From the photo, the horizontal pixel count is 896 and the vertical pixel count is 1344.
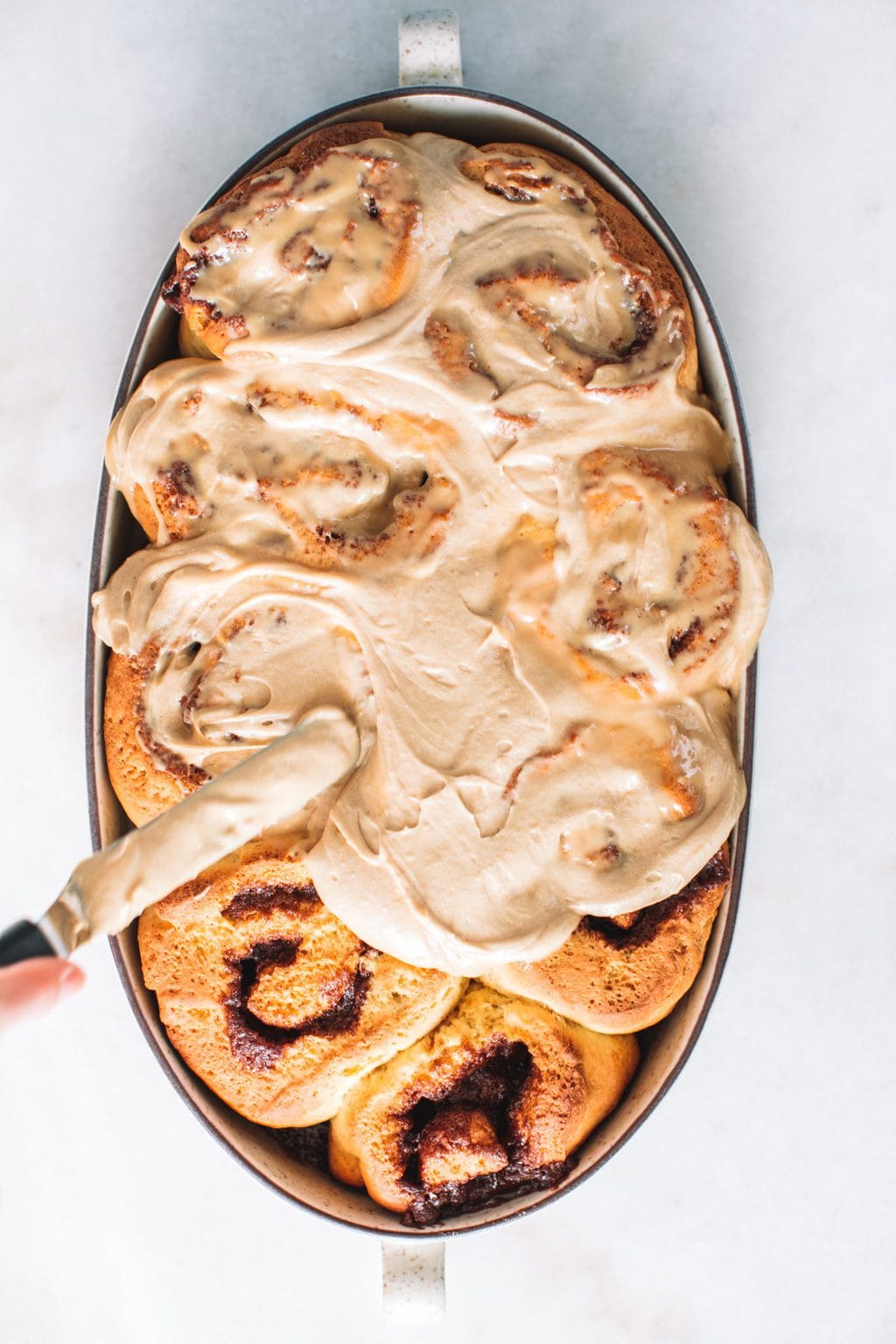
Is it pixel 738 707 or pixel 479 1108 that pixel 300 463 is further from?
pixel 479 1108

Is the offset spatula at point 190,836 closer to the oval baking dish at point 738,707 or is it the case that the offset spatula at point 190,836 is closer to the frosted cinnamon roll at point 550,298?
the oval baking dish at point 738,707

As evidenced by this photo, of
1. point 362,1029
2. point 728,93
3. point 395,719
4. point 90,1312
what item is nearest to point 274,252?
point 395,719

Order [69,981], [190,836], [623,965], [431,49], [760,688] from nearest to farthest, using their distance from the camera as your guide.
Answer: [69,981], [190,836], [623,965], [431,49], [760,688]

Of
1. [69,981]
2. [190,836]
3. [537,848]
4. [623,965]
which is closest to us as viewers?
[69,981]

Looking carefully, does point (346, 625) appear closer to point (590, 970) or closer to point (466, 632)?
point (466, 632)

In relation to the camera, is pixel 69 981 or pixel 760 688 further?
pixel 760 688

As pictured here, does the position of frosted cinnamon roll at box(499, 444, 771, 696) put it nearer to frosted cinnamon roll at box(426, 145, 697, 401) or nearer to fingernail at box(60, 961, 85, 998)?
frosted cinnamon roll at box(426, 145, 697, 401)

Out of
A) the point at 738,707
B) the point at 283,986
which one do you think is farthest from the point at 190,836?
the point at 738,707

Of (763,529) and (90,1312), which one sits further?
(90,1312)
